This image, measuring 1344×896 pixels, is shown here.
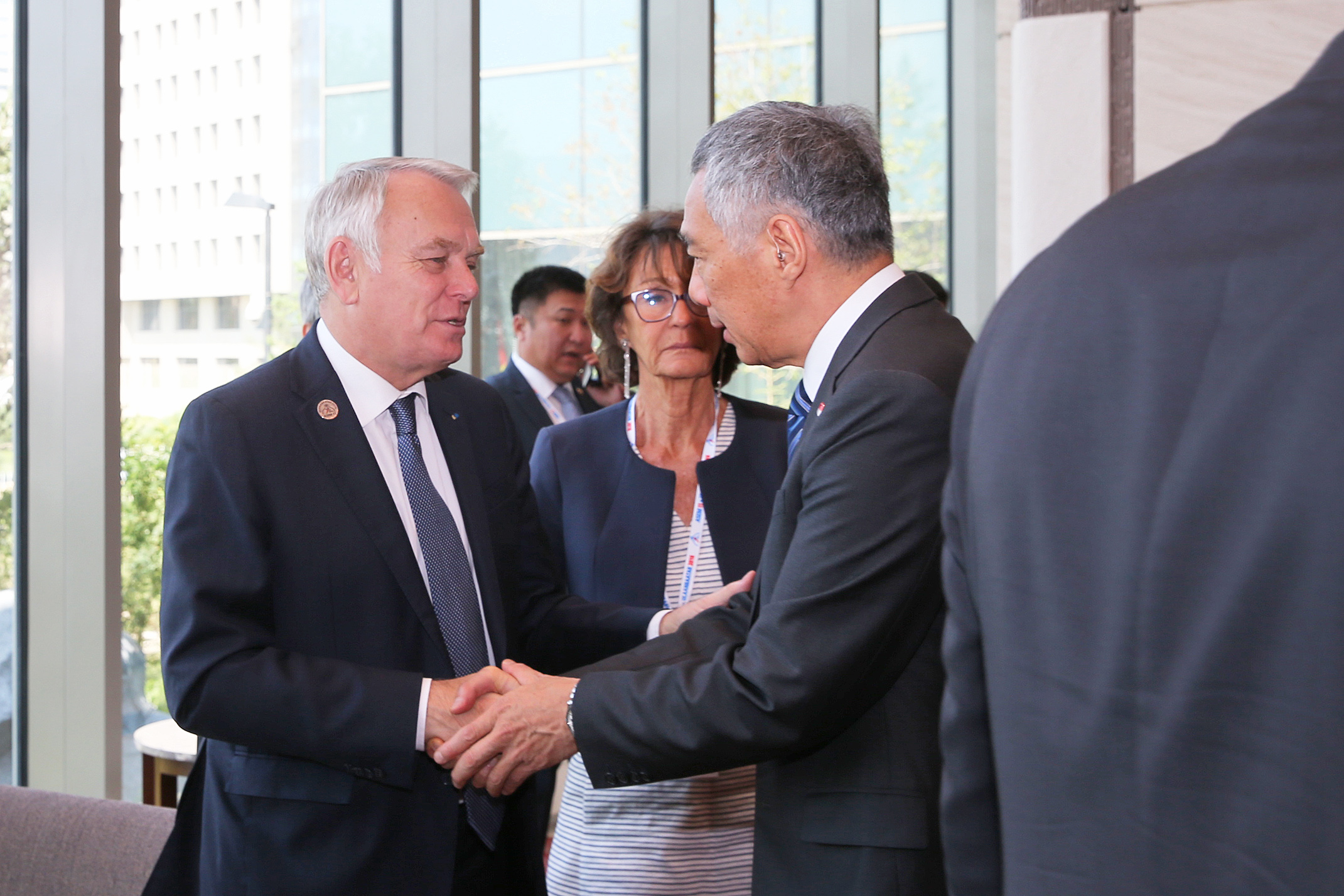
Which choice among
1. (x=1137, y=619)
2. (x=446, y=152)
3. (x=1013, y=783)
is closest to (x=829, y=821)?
(x=1013, y=783)

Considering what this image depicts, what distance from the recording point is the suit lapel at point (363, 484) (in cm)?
191

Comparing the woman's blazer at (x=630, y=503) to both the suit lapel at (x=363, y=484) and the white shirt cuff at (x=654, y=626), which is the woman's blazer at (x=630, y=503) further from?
the suit lapel at (x=363, y=484)

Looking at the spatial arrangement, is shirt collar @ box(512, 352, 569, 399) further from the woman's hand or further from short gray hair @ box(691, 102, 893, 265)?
short gray hair @ box(691, 102, 893, 265)

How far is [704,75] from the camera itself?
235 inches

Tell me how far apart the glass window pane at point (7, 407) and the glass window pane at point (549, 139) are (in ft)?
6.78

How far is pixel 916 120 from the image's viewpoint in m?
9.13

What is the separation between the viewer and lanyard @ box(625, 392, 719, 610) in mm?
2740

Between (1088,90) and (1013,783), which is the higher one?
(1088,90)

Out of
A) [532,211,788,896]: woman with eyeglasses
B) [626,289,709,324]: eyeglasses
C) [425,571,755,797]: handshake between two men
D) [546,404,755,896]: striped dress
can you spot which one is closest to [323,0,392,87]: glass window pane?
[532,211,788,896]: woman with eyeglasses

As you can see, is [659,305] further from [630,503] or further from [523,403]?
[523,403]

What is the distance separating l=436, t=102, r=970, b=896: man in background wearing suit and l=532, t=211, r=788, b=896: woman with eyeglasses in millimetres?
557

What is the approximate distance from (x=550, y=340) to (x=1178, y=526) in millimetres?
4331

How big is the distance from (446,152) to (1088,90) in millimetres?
3478

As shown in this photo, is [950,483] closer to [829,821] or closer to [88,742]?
[829,821]
